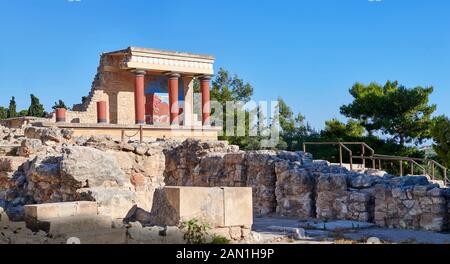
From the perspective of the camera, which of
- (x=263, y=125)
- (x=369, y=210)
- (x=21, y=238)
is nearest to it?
(x=21, y=238)

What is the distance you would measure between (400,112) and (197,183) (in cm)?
1904

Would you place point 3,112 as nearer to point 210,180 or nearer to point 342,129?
point 342,129

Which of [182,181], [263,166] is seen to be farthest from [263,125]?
[263,166]

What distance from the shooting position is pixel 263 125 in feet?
124

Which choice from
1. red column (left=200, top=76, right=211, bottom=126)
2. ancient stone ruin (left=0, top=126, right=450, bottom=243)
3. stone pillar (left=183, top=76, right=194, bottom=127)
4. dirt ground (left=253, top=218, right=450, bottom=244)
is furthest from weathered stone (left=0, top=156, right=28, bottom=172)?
stone pillar (left=183, top=76, right=194, bottom=127)

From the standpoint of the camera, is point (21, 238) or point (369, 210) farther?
point (369, 210)

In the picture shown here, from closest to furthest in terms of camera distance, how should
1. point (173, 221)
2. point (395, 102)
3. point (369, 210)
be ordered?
point (173, 221), point (369, 210), point (395, 102)

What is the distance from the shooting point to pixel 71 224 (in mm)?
7812

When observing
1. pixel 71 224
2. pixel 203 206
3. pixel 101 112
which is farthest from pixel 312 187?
pixel 101 112

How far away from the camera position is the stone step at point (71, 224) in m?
7.66

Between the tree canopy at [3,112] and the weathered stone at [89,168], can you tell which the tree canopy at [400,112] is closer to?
the weathered stone at [89,168]

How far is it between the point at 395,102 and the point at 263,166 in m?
19.2
